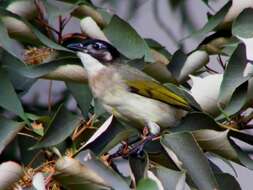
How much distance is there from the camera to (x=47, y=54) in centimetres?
137

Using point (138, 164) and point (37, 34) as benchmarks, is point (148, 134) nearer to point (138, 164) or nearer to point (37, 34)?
point (138, 164)

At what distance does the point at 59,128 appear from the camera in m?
1.23

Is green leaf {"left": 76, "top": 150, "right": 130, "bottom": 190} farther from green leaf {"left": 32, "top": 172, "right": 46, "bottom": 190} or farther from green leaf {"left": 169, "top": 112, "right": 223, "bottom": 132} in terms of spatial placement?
green leaf {"left": 169, "top": 112, "right": 223, "bottom": 132}

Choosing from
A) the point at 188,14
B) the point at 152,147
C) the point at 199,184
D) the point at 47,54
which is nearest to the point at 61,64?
the point at 47,54

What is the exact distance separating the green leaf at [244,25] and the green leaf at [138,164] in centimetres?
27

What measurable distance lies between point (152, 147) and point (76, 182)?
170 mm

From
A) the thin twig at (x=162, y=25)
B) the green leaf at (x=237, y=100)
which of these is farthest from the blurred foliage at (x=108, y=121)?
the thin twig at (x=162, y=25)

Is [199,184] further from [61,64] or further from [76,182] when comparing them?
[61,64]

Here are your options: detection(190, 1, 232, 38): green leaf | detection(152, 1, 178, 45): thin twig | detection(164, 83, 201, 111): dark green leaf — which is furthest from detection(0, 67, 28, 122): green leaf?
detection(152, 1, 178, 45): thin twig

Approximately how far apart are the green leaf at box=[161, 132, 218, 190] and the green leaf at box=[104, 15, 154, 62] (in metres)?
0.25

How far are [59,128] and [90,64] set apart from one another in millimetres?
207

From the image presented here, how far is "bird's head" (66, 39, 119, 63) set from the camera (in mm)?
1388

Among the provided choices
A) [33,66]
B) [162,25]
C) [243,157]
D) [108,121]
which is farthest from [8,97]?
[162,25]

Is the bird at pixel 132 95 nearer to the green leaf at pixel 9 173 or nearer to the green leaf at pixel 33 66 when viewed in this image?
the green leaf at pixel 33 66
